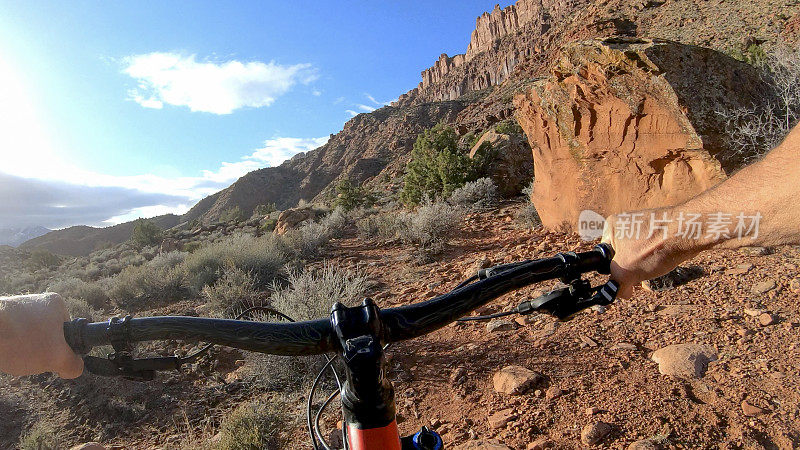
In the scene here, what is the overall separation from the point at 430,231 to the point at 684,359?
450cm

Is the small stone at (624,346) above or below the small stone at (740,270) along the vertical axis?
below

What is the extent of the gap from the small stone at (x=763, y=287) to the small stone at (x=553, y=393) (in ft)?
A: 7.26

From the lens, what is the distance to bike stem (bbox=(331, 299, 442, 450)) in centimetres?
77

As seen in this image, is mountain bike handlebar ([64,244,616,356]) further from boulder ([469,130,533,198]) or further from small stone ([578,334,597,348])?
boulder ([469,130,533,198])

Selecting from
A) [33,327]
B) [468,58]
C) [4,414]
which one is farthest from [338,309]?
[468,58]

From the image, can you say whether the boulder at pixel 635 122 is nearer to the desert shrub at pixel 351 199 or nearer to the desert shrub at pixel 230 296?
the desert shrub at pixel 230 296

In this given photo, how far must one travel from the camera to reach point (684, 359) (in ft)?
9.20

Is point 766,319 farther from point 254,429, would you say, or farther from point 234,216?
point 234,216

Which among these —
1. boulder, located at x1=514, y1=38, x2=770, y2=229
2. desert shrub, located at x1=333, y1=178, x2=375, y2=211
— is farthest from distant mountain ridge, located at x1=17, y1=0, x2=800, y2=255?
boulder, located at x1=514, y1=38, x2=770, y2=229

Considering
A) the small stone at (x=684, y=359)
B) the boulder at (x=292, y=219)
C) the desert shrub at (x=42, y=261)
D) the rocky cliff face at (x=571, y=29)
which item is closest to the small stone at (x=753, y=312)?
the small stone at (x=684, y=359)

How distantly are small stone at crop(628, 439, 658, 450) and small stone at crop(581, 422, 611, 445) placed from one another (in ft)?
0.48

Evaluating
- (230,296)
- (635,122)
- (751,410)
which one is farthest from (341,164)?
(751,410)

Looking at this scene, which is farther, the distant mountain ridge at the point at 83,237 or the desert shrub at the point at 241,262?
the distant mountain ridge at the point at 83,237

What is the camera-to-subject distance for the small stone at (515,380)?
2846 millimetres
